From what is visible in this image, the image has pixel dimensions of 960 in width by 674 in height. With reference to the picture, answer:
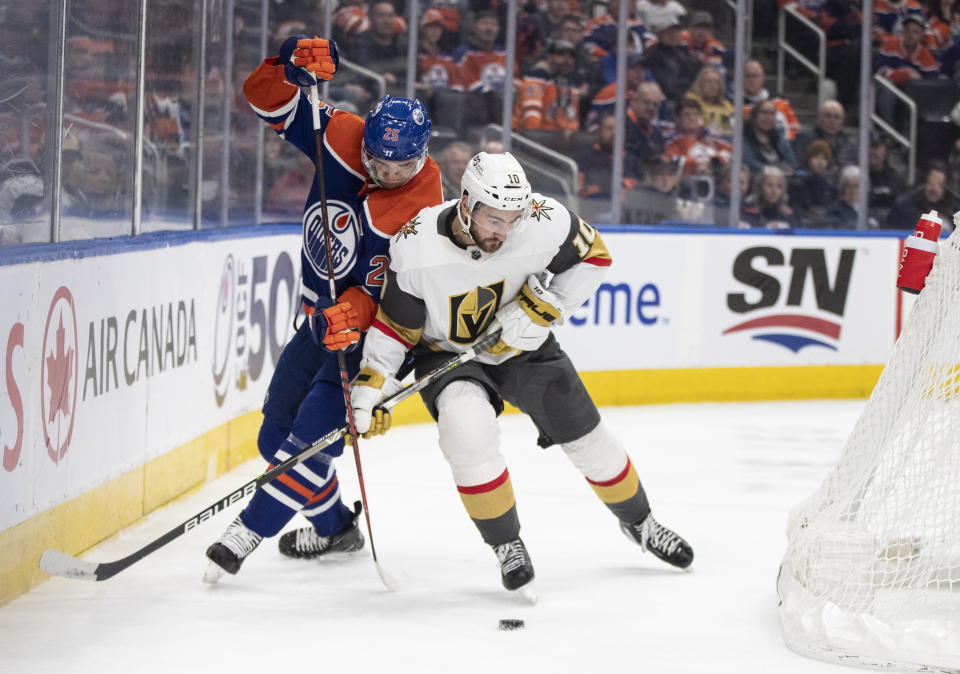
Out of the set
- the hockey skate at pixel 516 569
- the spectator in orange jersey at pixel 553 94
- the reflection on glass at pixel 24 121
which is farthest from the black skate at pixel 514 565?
the spectator in orange jersey at pixel 553 94

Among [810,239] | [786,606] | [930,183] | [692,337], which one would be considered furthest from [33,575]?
[930,183]

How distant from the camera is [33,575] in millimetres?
2967

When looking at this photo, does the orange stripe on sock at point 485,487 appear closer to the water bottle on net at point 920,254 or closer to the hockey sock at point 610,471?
the hockey sock at point 610,471

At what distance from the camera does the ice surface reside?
2.59 m

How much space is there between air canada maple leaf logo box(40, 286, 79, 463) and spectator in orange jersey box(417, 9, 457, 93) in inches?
134

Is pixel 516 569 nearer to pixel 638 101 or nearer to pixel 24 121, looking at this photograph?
pixel 24 121

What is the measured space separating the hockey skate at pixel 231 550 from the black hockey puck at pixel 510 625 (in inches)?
24.0

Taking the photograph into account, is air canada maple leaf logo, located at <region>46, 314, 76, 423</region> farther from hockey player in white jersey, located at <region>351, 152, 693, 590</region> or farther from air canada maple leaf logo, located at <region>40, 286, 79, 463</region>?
hockey player in white jersey, located at <region>351, 152, 693, 590</region>

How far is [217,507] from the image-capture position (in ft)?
9.80

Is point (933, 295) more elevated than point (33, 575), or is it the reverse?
point (933, 295)

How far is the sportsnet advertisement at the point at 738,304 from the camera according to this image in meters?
6.14

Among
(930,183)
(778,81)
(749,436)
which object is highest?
(778,81)

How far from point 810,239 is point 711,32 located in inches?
45.9

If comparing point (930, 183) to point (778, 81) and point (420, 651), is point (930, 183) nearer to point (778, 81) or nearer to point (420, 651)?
point (778, 81)
